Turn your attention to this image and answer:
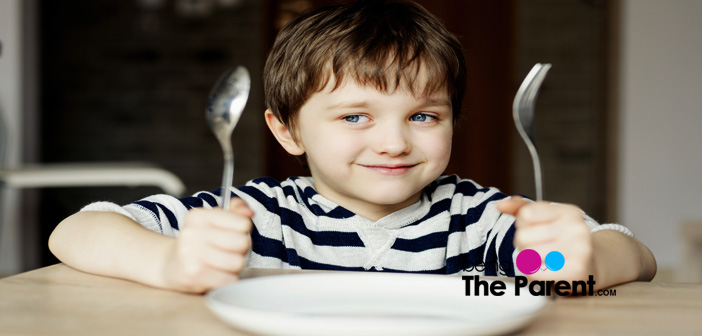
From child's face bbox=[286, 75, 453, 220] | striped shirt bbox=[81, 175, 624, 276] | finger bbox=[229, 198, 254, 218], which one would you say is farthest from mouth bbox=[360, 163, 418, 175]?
finger bbox=[229, 198, 254, 218]

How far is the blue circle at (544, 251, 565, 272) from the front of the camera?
595 mm

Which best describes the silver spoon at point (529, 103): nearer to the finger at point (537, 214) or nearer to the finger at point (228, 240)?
the finger at point (537, 214)

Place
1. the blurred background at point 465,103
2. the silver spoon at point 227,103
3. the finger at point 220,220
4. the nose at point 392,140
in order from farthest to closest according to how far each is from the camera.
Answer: the blurred background at point 465,103 → the nose at point 392,140 → the silver spoon at point 227,103 → the finger at point 220,220

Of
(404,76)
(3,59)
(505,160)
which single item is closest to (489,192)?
(404,76)

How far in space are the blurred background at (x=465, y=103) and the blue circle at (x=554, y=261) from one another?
2693mm

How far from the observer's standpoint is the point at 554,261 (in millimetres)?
599

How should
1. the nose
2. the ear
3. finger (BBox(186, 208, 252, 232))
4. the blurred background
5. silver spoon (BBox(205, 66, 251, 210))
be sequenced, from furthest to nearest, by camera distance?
the blurred background, the ear, the nose, silver spoon (BBox(205, 66, 251, 210)), finger (BBox(186, 208, 252, 232))

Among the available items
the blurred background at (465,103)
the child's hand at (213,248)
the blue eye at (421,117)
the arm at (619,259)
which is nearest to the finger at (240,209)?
the child's hand at (213,248)

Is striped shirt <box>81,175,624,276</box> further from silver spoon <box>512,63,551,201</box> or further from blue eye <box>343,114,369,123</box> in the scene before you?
silver spoon <box>512,63,551,201</box>

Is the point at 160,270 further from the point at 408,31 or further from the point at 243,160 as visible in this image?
the point at 243,160

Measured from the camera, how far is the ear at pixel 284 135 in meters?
1.10

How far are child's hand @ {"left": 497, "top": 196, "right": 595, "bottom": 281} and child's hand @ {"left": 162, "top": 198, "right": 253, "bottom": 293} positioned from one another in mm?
212

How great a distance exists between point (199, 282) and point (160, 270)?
63mm

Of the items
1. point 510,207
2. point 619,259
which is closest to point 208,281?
point 510,207
